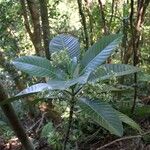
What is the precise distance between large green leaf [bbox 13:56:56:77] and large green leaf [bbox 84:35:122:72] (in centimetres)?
17

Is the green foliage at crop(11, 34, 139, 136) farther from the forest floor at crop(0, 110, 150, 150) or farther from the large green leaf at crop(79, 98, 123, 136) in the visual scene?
the forest floor at crop(0, 110, 150, 150)

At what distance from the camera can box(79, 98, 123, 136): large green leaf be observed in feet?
5.33

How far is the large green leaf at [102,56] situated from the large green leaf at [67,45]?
0.16 metres

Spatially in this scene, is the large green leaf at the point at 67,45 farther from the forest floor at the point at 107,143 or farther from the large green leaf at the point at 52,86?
the forest floor at the point at 107,143

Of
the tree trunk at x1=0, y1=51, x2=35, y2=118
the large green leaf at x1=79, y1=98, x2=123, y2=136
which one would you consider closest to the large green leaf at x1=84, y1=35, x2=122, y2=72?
the large green leaf at x1=79, y1=98, x2=123, y2=136

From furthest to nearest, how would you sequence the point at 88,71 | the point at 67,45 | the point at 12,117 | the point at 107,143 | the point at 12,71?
the point at 12,71
the point at 107,143
the point at 67,45
the point at 88,71
the point at 12,117

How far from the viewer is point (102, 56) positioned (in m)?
1.84

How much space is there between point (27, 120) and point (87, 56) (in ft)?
8.42

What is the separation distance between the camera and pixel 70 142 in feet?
8.82

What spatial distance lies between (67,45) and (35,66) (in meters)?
0.25

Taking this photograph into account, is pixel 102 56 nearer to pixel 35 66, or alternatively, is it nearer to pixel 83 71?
pixel 83 71

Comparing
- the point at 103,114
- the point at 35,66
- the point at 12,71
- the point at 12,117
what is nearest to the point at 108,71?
the point at 103,114

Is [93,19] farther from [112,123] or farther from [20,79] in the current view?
[112,123]

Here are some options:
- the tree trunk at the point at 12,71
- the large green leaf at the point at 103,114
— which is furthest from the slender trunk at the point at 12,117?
the tree trunk at the point at 12,71
